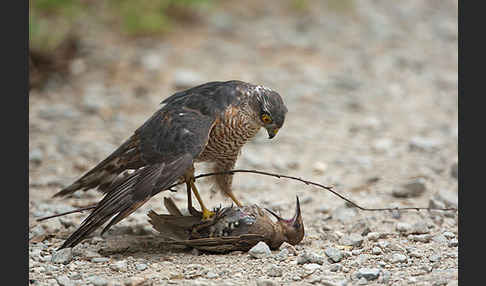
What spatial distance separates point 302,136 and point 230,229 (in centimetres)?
346

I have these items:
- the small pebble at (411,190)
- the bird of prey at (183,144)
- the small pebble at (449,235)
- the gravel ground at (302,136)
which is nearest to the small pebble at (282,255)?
the gravel ground at (302,136)

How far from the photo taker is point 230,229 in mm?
4664

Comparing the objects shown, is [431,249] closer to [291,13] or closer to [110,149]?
[110,149]

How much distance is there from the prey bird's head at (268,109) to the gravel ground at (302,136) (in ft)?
3.03

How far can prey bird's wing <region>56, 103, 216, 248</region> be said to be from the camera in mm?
4211

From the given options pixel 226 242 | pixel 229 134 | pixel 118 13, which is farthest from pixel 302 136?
pixel 118 13

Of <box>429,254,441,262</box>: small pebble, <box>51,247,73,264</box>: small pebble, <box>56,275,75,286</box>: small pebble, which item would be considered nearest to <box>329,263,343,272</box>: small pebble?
<box>429,254,441,262</box>: small pebble

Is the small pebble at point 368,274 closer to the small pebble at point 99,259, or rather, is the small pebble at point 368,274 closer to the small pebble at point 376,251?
the small pebble at point 376,251

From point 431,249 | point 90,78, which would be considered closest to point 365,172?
point 431,249

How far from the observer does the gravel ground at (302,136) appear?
436 centimetres

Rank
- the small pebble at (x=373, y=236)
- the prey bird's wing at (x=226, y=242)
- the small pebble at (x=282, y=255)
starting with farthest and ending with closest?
the small pebble at (x=373, y=236) → the prey bird's wing at (x=226, y=242) → the small pebble at (x=282, y=255)

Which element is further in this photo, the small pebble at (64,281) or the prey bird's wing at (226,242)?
the prey bird's wing at (226,242)

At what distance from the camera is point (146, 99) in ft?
28.5

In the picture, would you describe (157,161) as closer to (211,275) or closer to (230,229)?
(230,229)
